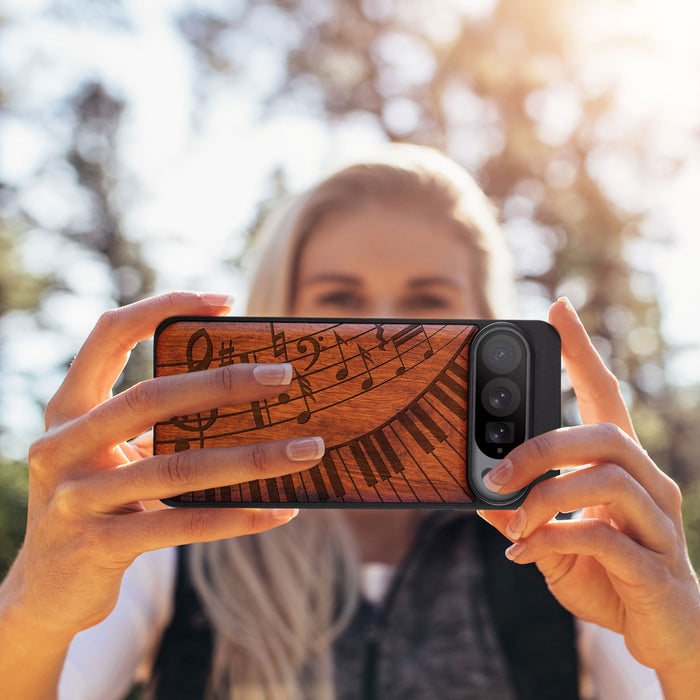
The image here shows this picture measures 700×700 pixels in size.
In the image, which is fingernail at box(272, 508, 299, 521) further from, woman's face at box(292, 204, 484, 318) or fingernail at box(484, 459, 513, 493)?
woman's face at box(292, 204, 484, 318)

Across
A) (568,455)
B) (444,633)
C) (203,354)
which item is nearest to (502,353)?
(568,455)

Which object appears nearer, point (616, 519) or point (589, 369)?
point (616, 519)

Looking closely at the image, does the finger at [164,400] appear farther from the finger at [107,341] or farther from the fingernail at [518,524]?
the fingernail at [518,524]

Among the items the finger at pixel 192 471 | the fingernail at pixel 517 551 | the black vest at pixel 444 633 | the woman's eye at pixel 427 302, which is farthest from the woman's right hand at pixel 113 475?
the woman's eye at pixel 427 302

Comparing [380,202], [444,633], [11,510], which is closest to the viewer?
[444,633]

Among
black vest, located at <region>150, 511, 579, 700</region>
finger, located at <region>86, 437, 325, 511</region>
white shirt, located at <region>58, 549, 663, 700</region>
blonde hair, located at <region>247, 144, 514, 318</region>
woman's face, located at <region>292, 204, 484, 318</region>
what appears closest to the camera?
finger, located at <region>86, 437, 325, 511</region>

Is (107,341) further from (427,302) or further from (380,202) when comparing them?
(380,202)

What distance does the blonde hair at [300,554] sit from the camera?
2254mm

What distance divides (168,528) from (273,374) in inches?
15.9

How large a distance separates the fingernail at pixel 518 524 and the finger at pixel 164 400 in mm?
601

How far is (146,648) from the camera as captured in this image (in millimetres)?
2191

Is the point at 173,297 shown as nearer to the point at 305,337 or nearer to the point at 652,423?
the point at 305,337

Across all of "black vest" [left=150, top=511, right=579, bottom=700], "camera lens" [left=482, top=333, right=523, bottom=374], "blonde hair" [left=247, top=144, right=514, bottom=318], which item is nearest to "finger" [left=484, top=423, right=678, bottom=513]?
"camera lens" [left=482, top=333, right=523, bottom=374]

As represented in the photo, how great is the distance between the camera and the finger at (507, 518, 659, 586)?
1237 millimetres
